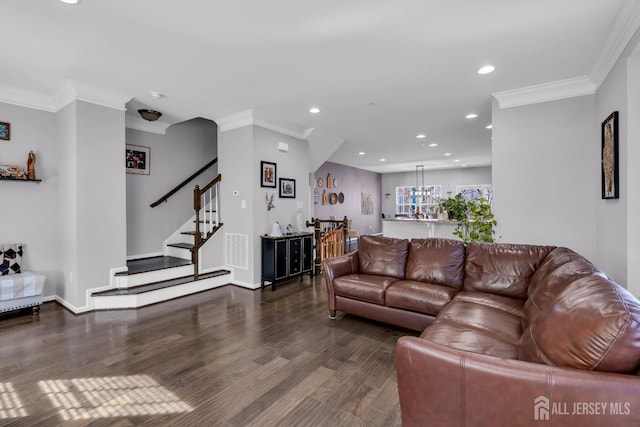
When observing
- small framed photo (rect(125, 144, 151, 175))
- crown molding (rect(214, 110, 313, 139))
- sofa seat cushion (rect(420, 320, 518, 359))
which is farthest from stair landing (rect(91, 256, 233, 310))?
sofa seat cushion (rect(420, 320, 518, 359))

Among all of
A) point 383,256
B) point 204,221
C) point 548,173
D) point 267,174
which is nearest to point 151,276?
point 204,221

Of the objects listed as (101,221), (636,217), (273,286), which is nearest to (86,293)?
(101,221)

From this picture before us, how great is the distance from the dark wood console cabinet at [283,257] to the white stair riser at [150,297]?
89 centimetres

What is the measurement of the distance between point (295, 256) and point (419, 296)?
258cm

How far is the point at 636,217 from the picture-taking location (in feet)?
8.25

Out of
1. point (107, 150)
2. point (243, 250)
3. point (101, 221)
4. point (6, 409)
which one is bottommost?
point (6, 409)

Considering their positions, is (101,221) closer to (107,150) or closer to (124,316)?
(107,150)

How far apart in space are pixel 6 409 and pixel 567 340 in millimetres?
3115

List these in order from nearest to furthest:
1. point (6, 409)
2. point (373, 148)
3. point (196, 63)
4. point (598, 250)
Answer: point (6, 409) → point (196, 63) → point (598, 250) → point (373, 148)

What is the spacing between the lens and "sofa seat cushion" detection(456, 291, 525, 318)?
2473 millimetres

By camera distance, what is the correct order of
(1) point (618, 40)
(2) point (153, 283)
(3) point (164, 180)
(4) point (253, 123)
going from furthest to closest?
(3) point (164, 180)
(4) point (253, 123)
(2) point (153, 283)
(1) point (618, 40)

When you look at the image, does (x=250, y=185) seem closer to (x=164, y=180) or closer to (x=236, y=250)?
(x=236, y=250)

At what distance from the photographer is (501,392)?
48.1 inches

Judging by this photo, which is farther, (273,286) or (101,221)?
(273,286)
